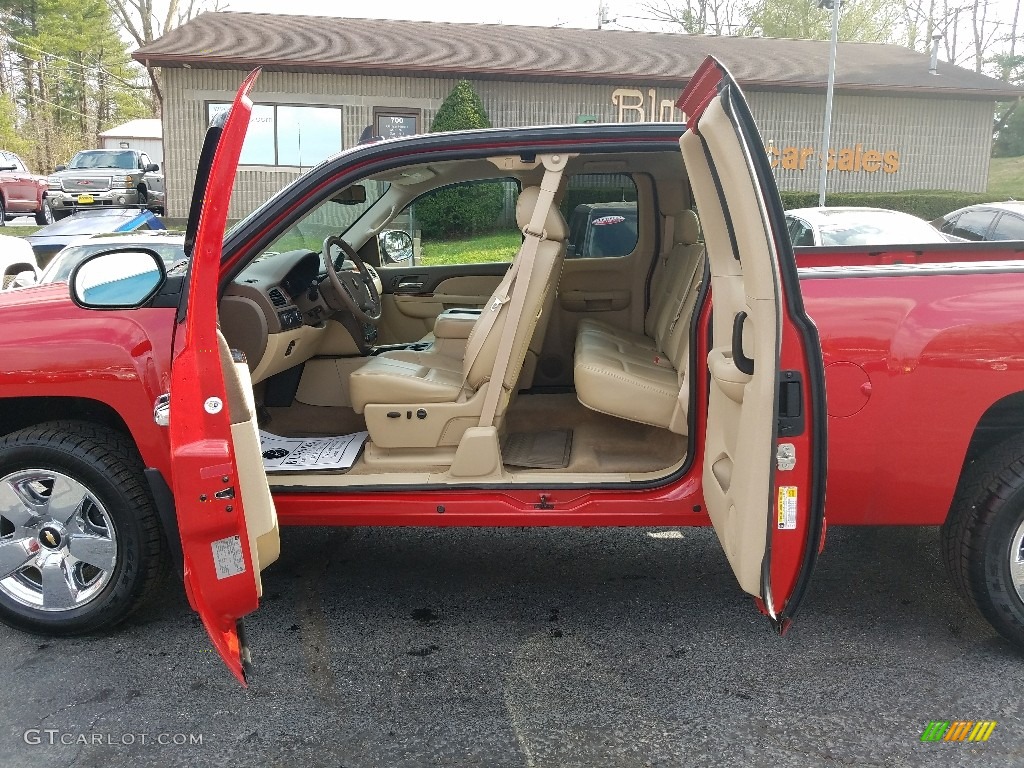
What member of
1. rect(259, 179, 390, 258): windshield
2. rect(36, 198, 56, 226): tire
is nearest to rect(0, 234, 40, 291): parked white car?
rect(259, 179, 390, 258): windshield

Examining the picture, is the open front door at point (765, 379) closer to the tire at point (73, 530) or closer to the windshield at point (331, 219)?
the windshield at point (331, 219)

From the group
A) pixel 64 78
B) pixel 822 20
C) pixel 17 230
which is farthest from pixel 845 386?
pixel 64 78

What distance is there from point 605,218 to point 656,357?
3.68 ft

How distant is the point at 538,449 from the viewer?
3.76 m

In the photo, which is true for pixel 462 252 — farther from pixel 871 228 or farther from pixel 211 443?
pixel 871 228

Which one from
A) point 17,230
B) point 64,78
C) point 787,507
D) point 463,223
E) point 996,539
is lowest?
point 17,230

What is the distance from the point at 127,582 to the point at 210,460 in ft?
3.33

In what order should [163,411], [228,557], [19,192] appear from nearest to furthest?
[228,557] → [163,411] → [19,192]

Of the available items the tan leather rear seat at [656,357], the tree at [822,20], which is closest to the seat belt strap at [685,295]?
the tan leather rear seat at [656,357]

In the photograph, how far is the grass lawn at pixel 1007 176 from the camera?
1131 inches

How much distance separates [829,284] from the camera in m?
2.90

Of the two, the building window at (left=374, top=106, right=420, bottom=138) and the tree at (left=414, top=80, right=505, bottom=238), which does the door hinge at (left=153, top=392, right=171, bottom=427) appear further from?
the building window at (left=374, top=106, right=420, bottom=138)

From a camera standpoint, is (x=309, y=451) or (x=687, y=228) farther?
(x=687, y=228)

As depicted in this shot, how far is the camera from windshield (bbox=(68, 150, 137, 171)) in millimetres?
22062
